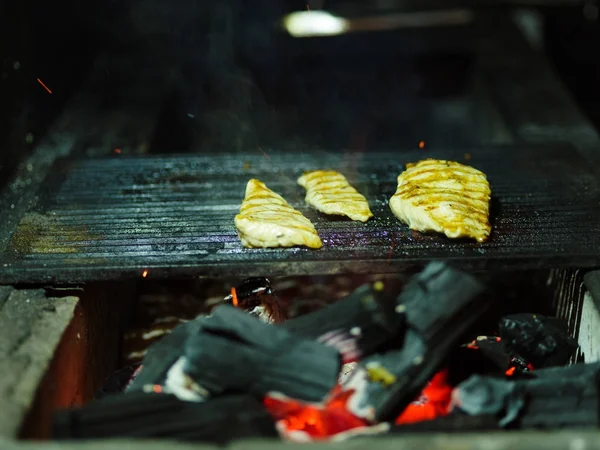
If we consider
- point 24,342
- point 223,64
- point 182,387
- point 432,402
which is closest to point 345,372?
point 432,402

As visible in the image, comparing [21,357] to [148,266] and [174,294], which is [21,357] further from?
[174,294]

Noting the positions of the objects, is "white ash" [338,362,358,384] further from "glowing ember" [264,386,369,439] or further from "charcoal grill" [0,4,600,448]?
"charcoal grill" [0,4,600,448]

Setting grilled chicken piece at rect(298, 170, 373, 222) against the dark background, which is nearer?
grilled chicken piece at rect(298, 170, 373, 222)

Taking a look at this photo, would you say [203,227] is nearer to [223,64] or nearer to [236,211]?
[236,211]

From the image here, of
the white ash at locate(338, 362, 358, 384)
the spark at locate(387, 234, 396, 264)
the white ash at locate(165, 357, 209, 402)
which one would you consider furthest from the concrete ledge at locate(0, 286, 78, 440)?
the spark at locate(387, 234, 396, 264)

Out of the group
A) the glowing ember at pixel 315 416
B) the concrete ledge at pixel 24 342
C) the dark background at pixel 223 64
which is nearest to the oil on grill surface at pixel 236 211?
the concrete ledge at pixel 24 342

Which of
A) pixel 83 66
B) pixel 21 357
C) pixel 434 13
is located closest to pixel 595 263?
pixel 21 357
